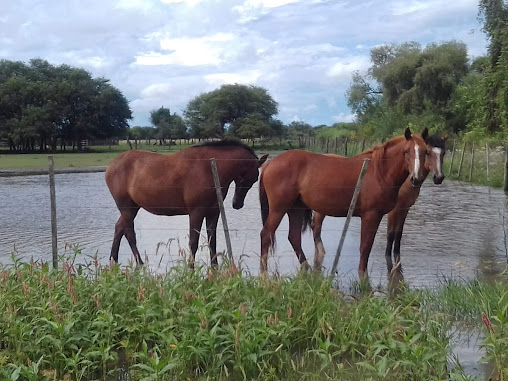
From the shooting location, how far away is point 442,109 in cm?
3988

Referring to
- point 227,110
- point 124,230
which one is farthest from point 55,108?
point 124,230

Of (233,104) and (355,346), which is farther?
(233,104)

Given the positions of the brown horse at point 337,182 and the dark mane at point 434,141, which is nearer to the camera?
the brown horse at point 337,182

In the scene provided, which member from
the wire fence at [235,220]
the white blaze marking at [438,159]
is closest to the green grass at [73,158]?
the wire fence at [235,220]

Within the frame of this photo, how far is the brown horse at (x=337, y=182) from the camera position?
730 cm

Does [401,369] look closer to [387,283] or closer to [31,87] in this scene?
[387,283]

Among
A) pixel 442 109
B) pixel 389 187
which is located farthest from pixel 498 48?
pixel 389 187

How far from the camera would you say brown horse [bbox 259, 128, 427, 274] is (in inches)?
288

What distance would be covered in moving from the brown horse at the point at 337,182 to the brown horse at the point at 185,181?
433 millimetres

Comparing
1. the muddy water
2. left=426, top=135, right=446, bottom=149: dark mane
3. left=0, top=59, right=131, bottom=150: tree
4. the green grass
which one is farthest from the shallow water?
left=0, top=59, right=131, bottom=150: tree

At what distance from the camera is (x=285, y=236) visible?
34.8 feet

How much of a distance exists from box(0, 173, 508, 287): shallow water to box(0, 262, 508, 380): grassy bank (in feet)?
2.36

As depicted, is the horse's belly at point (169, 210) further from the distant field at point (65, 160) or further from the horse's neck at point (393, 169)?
the distant field at point (65, 160)

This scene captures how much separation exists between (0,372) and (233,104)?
68836 millimetres
